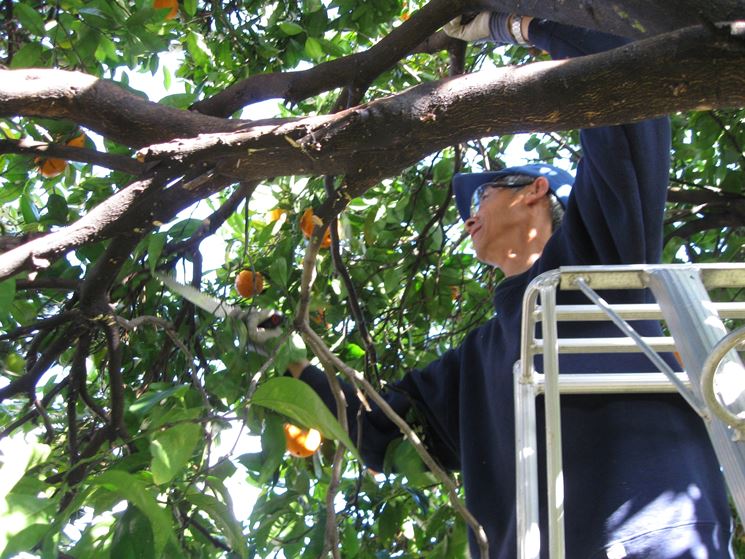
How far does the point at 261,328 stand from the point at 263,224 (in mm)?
1178

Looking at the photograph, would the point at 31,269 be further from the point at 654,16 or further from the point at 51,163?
the point at 51,163

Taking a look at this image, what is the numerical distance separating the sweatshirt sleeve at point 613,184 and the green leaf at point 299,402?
848 millimetres

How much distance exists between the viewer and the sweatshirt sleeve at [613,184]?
1806 millimetres

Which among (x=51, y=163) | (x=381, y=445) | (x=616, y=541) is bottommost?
(x=616, y=541)

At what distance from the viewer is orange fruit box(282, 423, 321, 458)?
232 centimetres

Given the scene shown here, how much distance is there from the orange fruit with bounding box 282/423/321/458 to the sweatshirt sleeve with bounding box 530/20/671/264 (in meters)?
0.80

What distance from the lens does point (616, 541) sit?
1.67 meters

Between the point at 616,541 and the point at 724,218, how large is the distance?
1732 millimetres

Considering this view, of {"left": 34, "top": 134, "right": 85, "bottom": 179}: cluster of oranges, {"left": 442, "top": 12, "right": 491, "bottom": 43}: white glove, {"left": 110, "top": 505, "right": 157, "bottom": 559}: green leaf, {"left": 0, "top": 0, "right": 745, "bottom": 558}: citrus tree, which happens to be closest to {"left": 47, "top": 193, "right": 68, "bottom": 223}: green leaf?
{"left": 0, "top": 0, "right": 745, "bottom": 558}: citrus tree

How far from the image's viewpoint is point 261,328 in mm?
2312

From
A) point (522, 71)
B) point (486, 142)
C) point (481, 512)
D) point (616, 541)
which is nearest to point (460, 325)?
point (486, 142)

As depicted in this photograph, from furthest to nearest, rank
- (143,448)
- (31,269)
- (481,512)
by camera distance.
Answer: (481,512) < (143,448) < (31,269)

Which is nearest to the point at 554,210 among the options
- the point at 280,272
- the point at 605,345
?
the point at 280,272

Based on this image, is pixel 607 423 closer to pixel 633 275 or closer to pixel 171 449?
pixel 633 275
